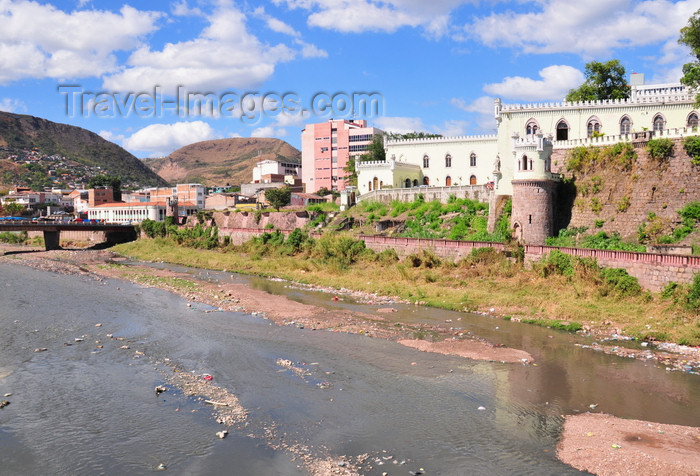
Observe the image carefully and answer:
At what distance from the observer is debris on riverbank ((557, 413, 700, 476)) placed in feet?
32.9

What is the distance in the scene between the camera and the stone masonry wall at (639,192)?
1029 inches


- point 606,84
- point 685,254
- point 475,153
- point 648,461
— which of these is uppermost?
point 606,84

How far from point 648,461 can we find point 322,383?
775 cm

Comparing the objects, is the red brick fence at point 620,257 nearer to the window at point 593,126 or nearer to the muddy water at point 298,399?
the muddy water at point 298,399

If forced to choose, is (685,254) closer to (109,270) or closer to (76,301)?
(76,301)

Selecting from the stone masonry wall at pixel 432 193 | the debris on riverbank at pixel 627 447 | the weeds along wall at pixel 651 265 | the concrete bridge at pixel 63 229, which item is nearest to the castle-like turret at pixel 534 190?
the weeds along wall at pixel 651 265

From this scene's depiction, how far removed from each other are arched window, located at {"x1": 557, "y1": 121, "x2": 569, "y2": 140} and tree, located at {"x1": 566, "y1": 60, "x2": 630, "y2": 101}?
14.2 feet

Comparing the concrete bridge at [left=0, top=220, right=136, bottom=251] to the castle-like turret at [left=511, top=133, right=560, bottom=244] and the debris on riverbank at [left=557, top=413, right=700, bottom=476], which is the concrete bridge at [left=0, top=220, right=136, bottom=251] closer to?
the castle-like turret at [left=511, top=133, right=560, bottom=244]

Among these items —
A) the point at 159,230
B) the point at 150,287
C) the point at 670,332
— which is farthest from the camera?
the point at 159,230

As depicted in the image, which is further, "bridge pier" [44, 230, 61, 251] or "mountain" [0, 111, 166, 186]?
"mountain" [0, 111, 166, 186]

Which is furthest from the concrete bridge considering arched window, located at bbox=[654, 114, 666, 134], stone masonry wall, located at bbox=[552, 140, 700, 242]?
arched window, located at bbox=[654, 114, 666, 134]

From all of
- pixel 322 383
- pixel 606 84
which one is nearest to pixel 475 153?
pixel 606 84

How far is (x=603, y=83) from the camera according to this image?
3728cm

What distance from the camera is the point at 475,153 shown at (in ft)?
138
